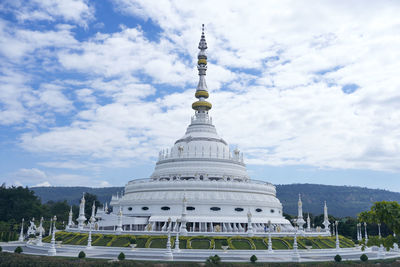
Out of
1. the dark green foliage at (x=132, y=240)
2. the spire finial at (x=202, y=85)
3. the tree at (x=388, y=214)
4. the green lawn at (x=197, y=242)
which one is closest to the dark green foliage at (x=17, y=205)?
the green lawn at (x=197, y=242)

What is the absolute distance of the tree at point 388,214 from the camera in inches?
1078

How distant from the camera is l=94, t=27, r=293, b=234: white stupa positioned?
5400 centimetres

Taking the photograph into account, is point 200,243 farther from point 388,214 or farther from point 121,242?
point 388,214

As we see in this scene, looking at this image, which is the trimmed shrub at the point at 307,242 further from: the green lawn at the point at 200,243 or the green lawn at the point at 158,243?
the green lawn at the point at 158,243

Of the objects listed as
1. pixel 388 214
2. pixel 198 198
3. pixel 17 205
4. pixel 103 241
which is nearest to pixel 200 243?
pixel 103 241

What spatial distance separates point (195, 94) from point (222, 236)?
4103cm

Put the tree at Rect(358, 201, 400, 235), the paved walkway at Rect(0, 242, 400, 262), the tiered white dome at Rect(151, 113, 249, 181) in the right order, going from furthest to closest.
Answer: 1. the tiered white dome at Rect(151, 113, 249, 181)
2. the paved walkway at Rect(0, 242, 400, 262)
3. the tree at Rect(358, 201, 400, 235)

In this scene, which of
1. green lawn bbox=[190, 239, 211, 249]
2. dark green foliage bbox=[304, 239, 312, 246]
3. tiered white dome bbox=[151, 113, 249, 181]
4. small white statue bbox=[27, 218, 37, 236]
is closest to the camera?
green lawn bbox=[190, 239, 211, 249]

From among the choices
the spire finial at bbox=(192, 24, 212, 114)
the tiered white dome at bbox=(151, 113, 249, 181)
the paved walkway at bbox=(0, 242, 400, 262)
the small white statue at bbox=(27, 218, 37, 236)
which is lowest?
the paved walkway at bbox=(0, 242, 400, 262)

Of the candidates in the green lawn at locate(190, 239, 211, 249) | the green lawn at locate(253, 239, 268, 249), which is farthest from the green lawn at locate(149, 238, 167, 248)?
the green lawn at locate(253, 239, 268, 249)

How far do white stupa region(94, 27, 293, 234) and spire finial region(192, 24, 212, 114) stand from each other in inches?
315

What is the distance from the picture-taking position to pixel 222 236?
44875 millimetres

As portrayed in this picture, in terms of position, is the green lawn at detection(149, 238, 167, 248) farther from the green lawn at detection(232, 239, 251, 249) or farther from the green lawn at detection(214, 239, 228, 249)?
the green lawn at detection(232, 239, 251, 249)


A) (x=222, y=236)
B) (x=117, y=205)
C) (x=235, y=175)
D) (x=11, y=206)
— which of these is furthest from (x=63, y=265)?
(x=11, y=206)
